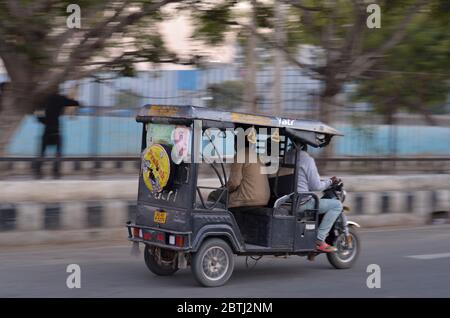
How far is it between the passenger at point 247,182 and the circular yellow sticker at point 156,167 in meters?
0.92

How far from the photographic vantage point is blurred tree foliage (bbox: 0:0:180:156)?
10.7 meters

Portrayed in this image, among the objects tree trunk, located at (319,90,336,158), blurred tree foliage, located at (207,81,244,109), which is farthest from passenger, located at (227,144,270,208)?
tree trunk, located at (319,90,336,158)

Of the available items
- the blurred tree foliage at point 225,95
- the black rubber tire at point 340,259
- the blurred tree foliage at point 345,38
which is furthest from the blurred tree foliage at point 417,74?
the black rubber tire at point 340,259

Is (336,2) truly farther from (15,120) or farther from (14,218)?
(14,218)

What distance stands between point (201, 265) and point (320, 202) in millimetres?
1881

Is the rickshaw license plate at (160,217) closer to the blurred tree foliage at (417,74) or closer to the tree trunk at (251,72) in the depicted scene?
the tree trunk at (251,72)

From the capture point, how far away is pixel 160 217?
7.72 meters

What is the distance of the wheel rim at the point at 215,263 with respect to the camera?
762 cm

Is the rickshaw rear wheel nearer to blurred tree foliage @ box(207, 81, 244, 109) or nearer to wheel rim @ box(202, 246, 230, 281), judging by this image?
wheel rim @ box(202, 246, 230, 281)

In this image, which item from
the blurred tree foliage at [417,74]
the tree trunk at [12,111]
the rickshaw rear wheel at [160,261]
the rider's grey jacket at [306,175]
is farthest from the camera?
the blurred tree foliage at [417,74]

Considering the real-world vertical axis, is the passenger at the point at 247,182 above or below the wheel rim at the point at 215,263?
above

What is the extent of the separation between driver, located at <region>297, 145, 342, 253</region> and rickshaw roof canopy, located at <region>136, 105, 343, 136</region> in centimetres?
35

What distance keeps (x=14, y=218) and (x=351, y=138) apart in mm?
6683

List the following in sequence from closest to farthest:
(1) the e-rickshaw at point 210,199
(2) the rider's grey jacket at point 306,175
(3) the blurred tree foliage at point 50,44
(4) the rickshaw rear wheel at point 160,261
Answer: (1) the e-rickshaw at point 210,199
(4) the rickshaw rear wheel at point 160,261
(2) the rider's grey jacket at point 306,175
(3) the blurred tree foliage at point 50,44
